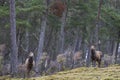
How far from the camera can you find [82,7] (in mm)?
29469

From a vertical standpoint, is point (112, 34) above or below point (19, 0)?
below

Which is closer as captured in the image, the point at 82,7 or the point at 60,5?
the point at 60,5

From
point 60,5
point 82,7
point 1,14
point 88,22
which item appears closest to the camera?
point 1,14

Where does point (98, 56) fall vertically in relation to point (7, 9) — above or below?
below

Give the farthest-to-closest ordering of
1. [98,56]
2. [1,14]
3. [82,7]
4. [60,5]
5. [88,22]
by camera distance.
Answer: [88,22]
[82,7]
[60,5]
[1,14]
[98,56]

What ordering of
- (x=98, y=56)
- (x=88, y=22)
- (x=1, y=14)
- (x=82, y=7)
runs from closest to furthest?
(x=98, y=56)
(x=1, y=14)
(x=82, y=7)
(x=88, y=22)

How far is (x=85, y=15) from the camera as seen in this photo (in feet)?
101

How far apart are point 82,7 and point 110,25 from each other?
431 centimetres

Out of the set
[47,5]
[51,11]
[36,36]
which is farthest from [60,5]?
[36,36]

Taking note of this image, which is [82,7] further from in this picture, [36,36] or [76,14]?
[36,36]

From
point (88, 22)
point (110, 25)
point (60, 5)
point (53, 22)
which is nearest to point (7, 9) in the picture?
point (60, 5)

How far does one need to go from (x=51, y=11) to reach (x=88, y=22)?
5868 millimetres

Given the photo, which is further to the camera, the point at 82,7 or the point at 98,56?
the point at 82,7

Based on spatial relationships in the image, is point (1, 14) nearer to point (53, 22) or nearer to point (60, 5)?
point (60, 5)
